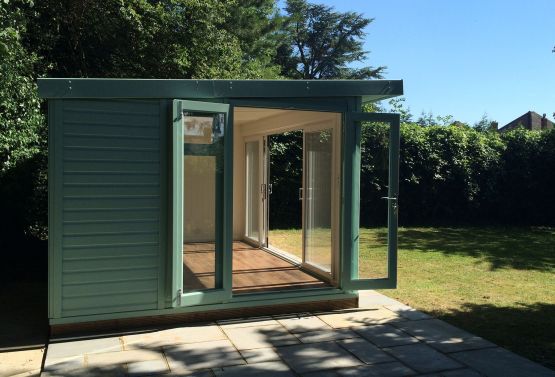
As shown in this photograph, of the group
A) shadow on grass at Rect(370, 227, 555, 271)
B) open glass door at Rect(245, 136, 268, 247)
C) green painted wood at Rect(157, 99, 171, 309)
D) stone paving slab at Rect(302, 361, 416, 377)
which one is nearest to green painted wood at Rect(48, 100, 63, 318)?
green painted wood at Rect(157, 99, 171, 309)

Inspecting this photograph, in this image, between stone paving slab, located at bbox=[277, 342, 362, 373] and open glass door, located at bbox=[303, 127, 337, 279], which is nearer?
stone paving slab, located at bbox=[277, 342, 362, 373]

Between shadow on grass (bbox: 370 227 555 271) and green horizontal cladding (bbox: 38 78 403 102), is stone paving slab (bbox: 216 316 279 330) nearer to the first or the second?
shadow on grass (bbox: 370 227 555 271)

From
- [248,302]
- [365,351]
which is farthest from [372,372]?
[248,302]

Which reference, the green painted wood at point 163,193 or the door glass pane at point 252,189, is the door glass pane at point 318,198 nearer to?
the green painted wood at point 163,193

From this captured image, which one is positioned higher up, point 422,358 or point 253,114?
point 253,114

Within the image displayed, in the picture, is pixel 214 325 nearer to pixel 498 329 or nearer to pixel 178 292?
pixel 178 292

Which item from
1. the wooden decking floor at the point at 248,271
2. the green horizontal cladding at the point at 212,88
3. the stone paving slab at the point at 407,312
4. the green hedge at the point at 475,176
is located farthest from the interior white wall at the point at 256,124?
the green hedge at the point at 475,176

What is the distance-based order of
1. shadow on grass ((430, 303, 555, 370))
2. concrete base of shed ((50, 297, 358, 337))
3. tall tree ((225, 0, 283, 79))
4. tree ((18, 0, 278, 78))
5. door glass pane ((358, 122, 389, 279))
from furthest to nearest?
tall tree ((225, 0, 283, 79)) → tree ((18, 0, 278, 78)) → door glass pane ((358, 122, 389, 279)) → concrete base of shed ((50, 297, 358, 337)) → shadow on grass ((430, 303, 555, 370))

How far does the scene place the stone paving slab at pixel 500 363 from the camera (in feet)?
13.0

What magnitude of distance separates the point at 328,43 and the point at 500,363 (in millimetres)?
30879

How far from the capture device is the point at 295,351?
14.5 feet

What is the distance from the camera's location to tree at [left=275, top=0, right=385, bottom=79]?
107ft

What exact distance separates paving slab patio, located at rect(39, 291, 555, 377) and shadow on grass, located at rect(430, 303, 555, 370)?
199mm

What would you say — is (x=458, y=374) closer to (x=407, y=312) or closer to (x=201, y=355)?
(x=407, y=312)
